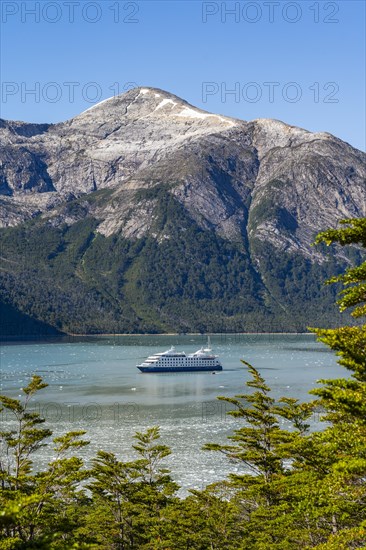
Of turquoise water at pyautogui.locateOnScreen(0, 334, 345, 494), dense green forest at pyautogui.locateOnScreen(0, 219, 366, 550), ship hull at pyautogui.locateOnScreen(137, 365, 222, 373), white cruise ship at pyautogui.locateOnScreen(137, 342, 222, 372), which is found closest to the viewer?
dense green forest at pyautogui.locateOnScreen(0, 219, 366, 550)

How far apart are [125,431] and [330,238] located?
76.2 metres

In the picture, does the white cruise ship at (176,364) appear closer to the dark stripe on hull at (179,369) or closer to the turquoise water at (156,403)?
the dark stripe on hull at (179,369)

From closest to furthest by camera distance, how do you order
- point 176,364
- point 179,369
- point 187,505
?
point 187,505, point 179,369, point 176,364

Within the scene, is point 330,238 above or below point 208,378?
above

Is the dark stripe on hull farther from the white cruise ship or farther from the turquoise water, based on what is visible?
the turquoise water

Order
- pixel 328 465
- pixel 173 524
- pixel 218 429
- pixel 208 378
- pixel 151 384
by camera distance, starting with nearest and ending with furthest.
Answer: pixel 328 465 → pixel 173 524 → pixel 218 429 → pixel 151 384 → pixel 208 378

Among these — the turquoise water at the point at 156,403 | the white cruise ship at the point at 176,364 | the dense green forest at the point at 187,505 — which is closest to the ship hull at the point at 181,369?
the white cruise ship at the point at 176,364

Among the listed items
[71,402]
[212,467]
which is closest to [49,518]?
[212,467]

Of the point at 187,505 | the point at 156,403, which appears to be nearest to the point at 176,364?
the point at 156,403

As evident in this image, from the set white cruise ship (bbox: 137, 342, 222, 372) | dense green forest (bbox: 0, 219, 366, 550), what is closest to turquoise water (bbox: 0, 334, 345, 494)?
white cruise ship (bbox: 137, 342, 222, 372)

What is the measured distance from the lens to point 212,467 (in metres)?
66.7

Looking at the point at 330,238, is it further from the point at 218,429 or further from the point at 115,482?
the point at 218,429

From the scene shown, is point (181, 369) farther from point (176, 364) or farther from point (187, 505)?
point (187, 505)

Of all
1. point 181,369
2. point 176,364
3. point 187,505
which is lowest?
point 181,369
